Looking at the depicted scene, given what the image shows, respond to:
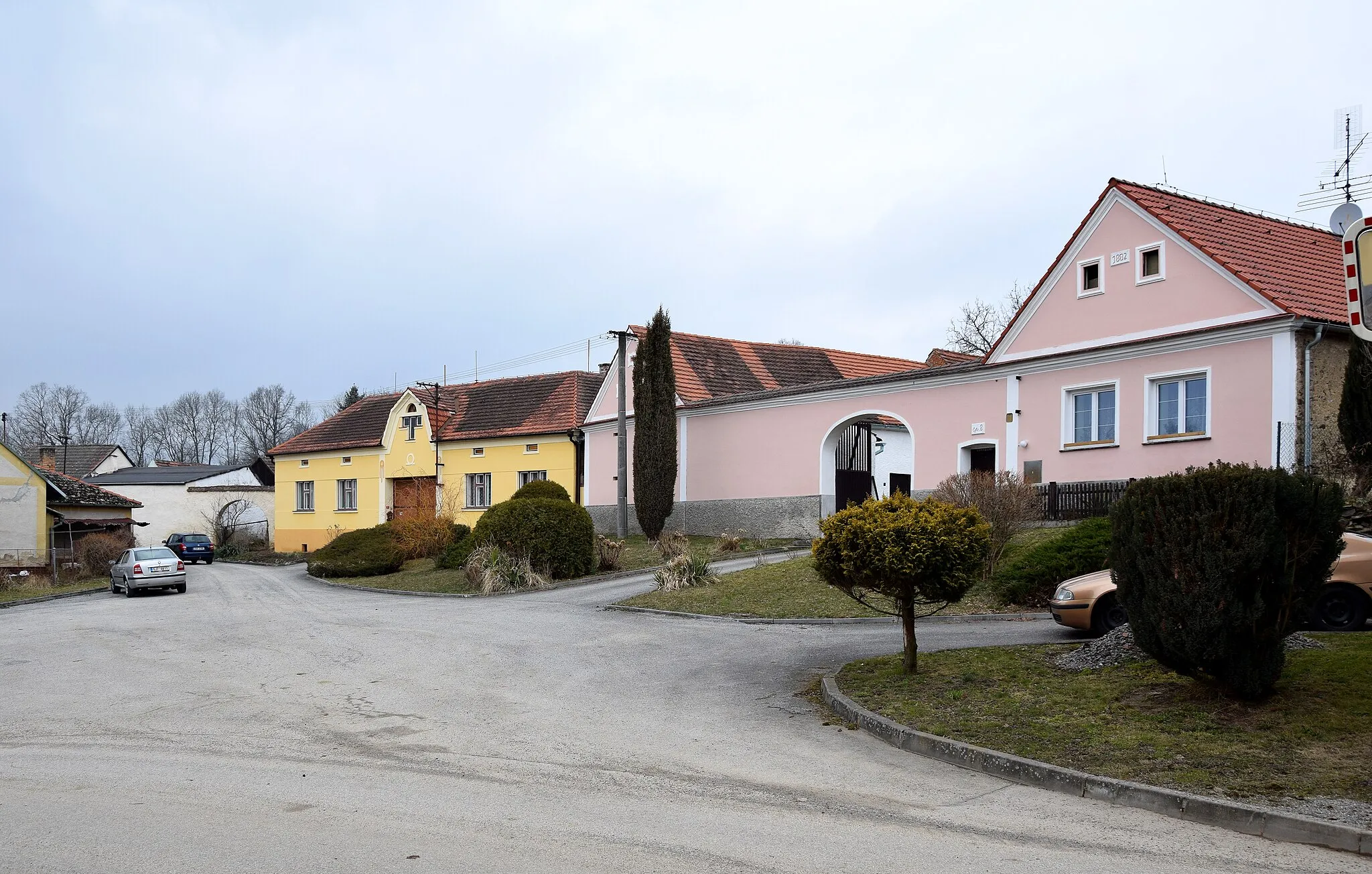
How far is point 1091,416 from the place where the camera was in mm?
23734

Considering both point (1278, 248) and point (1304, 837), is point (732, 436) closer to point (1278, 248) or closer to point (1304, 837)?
point (1278, 248)

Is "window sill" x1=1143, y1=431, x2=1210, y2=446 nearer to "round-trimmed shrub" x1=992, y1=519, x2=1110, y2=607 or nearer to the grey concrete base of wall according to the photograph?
"round-trimmed shrub" x1=992, y1=519, x2=1110, y2=607

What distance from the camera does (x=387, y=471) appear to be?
47.6 metres

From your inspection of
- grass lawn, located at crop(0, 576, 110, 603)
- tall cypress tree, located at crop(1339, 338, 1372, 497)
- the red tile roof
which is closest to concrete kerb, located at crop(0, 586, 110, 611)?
grass lawn, located at crop(0, 576, 110, 603)

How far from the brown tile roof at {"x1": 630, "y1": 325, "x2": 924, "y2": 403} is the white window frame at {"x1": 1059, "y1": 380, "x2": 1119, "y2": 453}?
11929 mm

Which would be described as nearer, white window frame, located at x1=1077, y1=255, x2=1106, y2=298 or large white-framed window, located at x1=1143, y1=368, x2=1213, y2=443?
large white-framed window, located at x1=1143, y1=368, x2=1213, y2=443

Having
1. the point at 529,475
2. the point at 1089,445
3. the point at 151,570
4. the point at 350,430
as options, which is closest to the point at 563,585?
the point at 1089,445

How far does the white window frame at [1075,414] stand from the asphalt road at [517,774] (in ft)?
30.4

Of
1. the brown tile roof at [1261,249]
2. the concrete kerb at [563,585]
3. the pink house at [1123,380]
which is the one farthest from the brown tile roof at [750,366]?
the brown tile roof at [1261,249]

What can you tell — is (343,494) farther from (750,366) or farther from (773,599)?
(773,599)

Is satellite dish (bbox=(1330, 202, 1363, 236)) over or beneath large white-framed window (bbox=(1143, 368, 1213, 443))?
over

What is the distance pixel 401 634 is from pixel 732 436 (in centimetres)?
1704

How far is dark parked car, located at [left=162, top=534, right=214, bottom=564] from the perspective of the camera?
4844cm

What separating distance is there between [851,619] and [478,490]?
3005 centimetres
